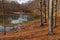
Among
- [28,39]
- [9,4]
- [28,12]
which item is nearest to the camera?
[28,39]

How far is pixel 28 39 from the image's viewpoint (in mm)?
8945

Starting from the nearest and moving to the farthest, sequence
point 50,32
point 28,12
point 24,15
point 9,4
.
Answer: point 50,32 → point 24,15 → point 28,12 → point 9,4

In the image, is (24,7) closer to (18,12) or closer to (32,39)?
(18,12)

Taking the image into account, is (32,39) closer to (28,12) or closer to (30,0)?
(28,12)

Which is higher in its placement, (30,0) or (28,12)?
(30,0)

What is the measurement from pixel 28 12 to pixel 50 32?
11.4 m

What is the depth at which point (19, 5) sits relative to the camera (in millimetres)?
23641

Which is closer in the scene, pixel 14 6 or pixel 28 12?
pixel 28 12

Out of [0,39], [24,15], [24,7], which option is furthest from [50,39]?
[24,7]

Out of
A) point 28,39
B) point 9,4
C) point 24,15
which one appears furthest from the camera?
point 9,4

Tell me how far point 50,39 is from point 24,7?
48.1 ft

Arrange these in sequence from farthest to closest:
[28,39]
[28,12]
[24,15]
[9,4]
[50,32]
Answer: [9,4], [28,12], [24,15], [50,32], [28,39]

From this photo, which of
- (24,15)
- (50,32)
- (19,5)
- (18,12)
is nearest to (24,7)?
(19,5)

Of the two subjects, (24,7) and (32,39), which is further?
(24,7)
